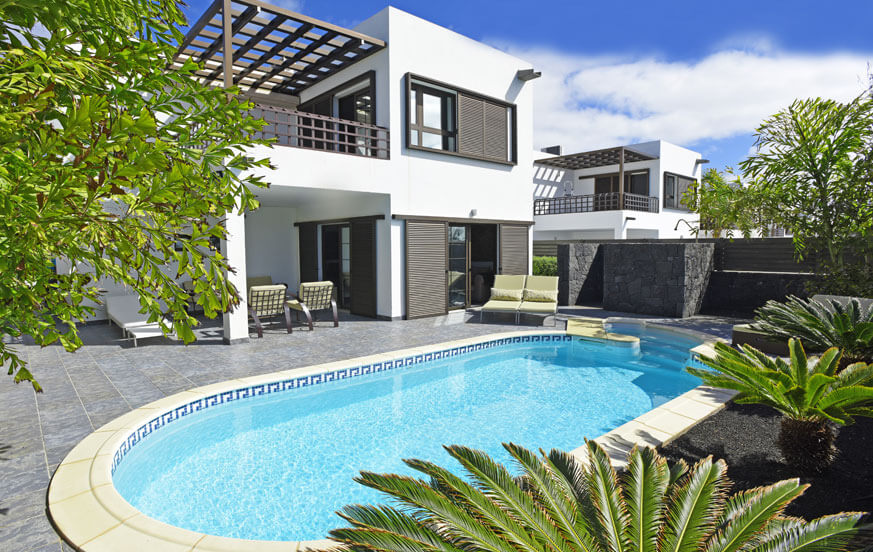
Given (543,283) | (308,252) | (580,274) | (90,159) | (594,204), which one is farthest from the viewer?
(594,204)

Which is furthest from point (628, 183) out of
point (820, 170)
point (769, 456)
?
point (769, 456)

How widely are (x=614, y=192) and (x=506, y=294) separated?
1473cm

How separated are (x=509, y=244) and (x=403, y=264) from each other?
4.09 m

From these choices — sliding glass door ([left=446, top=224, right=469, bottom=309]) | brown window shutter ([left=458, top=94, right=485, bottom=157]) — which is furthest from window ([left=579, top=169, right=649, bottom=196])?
sliding glass door ([left=446, top=224, right=469, bottom=309])

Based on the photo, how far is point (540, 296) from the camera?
12086mm

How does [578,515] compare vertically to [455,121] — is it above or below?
below

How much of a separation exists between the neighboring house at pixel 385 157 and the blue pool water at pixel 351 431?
3.81 meters

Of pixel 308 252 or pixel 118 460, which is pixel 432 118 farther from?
pixel 118 460

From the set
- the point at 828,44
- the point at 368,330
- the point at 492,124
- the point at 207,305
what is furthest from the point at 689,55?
the point at 207,305

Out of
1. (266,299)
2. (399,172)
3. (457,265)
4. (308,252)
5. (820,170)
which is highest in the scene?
(399,172)

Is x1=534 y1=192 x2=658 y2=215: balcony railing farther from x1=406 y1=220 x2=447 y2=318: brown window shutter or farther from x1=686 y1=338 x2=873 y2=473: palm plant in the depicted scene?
x1=686 y1=338 x2=873 y2=473: palm plant

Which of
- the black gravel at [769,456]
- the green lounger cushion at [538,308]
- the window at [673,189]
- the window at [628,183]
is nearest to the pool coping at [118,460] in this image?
the black gravel at [769,456]

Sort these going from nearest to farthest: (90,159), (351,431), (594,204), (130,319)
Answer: (90,159), (351,431), (130,319), (594,204)

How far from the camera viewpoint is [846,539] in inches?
90.0
